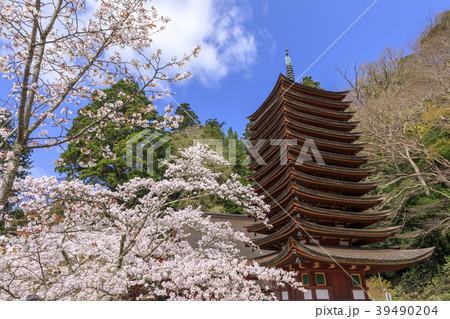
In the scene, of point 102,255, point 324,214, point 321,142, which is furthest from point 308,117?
point 102,255

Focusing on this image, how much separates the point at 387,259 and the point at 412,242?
24.3 feet

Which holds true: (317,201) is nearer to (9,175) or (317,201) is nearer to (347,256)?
(347,256)

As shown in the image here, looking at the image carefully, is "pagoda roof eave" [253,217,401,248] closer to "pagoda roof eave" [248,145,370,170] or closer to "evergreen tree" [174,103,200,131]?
"pagoda roof eave" [248,145,370,170]

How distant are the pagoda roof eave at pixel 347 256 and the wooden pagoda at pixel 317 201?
0.03 meters

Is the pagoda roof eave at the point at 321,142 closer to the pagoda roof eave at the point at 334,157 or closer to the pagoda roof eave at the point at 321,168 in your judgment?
the pagoda roof eave at the point at 334,157
